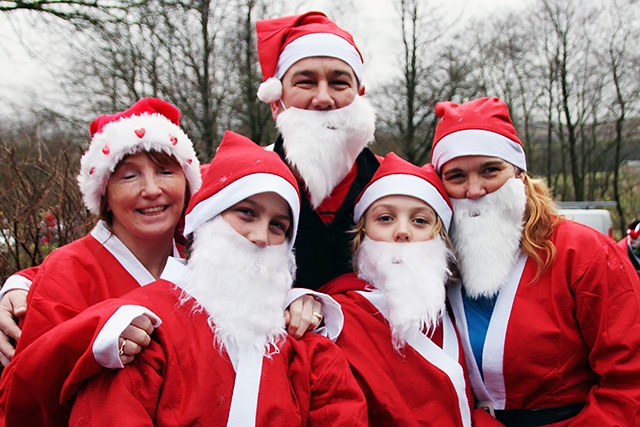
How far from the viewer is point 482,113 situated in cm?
245

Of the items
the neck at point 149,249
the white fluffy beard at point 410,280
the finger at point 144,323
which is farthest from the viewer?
the neck at point 149,249

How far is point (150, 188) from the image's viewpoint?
2311mm

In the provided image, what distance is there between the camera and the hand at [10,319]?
2232 mm

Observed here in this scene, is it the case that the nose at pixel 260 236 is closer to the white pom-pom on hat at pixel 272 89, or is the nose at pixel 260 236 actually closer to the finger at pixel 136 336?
the finger at pixel 136 336

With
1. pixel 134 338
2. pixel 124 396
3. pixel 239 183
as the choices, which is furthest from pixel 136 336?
pixel 239 183

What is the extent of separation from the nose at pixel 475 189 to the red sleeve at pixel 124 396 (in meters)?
1.43

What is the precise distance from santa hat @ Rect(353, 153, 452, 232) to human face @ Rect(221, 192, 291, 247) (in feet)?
1.73

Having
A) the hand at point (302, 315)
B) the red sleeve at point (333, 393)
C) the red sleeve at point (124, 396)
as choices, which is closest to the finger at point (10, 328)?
the red sleeve at point (124, 396)

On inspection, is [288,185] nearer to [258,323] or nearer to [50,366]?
[258,323]

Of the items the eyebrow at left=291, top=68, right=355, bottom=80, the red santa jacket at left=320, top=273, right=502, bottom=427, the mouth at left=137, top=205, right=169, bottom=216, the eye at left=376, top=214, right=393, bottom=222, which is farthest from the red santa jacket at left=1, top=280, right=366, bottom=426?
the eyebrow at left=291, top=68, right=355, bottom=80

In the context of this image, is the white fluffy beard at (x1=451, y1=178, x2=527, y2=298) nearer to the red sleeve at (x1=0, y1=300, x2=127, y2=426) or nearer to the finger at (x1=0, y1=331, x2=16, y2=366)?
the red sleeve at (x1=0, y1=300, x2=127, y2=426)

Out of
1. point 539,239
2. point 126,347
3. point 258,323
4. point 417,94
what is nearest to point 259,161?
point 258,323

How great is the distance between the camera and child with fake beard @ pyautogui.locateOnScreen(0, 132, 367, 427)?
68.5 inches

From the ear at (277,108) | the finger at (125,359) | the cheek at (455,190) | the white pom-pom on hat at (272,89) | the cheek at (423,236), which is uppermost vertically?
the white pom-pom on hat at (272,89)
